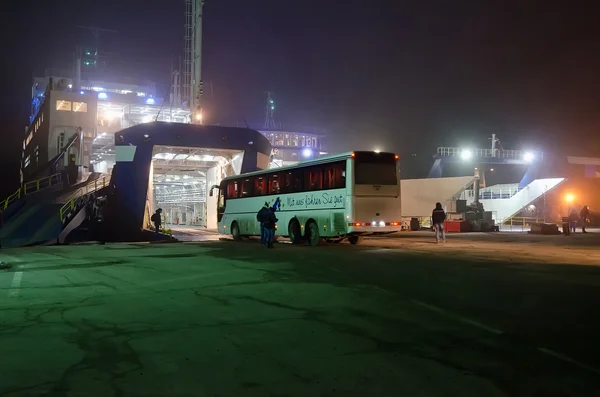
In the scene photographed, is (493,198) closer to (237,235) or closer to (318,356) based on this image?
(237,235)

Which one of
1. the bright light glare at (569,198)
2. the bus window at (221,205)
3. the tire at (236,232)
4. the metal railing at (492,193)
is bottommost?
the tire at (236,232)

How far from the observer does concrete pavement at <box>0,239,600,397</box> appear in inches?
171

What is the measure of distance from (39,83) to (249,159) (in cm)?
5326

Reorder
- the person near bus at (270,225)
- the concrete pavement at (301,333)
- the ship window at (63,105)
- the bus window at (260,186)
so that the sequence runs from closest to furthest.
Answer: the concrete pavement at (301,333) < the person near bus at (270,225) < the bus window at (260,186) < the ship window at (63,105)

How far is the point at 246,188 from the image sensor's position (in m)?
25.2

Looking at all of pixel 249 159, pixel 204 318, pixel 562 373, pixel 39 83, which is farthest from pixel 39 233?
pixel 39 83

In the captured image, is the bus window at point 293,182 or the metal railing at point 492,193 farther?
the metal railing at point 492,193

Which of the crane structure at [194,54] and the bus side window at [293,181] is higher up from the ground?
the crane structure at [194,54]

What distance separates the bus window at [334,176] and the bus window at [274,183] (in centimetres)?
337

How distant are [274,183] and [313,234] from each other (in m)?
3.80

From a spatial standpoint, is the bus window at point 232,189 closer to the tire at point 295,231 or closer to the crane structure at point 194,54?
the tire at point 295,231

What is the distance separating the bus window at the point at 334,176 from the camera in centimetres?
1878

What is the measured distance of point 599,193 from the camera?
2179 inches

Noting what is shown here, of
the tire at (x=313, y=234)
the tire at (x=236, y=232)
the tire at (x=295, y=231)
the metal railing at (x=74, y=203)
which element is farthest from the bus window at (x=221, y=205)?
the tire at (x=313, y=234)
